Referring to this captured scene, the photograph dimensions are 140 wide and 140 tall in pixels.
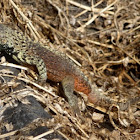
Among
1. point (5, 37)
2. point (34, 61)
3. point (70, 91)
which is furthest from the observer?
point (70, 91)

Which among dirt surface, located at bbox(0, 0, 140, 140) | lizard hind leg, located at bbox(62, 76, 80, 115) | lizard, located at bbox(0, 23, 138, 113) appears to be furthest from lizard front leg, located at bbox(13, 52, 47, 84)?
lizard hind leg, located at bbox(62, 76, 80, 115)

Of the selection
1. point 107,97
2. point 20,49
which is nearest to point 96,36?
point 107,97

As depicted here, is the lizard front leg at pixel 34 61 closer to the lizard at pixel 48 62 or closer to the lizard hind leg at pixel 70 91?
the lizard at pixel 48 62

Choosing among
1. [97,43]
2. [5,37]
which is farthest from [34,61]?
[97,43]

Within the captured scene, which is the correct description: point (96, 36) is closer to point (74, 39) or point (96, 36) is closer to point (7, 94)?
point (74, 39)

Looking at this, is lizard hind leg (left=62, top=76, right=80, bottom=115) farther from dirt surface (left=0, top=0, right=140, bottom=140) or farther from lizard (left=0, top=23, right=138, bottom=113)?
dirt surface (left=0, top=0, right=140, bottom=140)

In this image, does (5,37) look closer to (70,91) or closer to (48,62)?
(48,62)

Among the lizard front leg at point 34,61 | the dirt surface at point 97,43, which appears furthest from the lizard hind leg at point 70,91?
the lizard front leg at point 34,61
